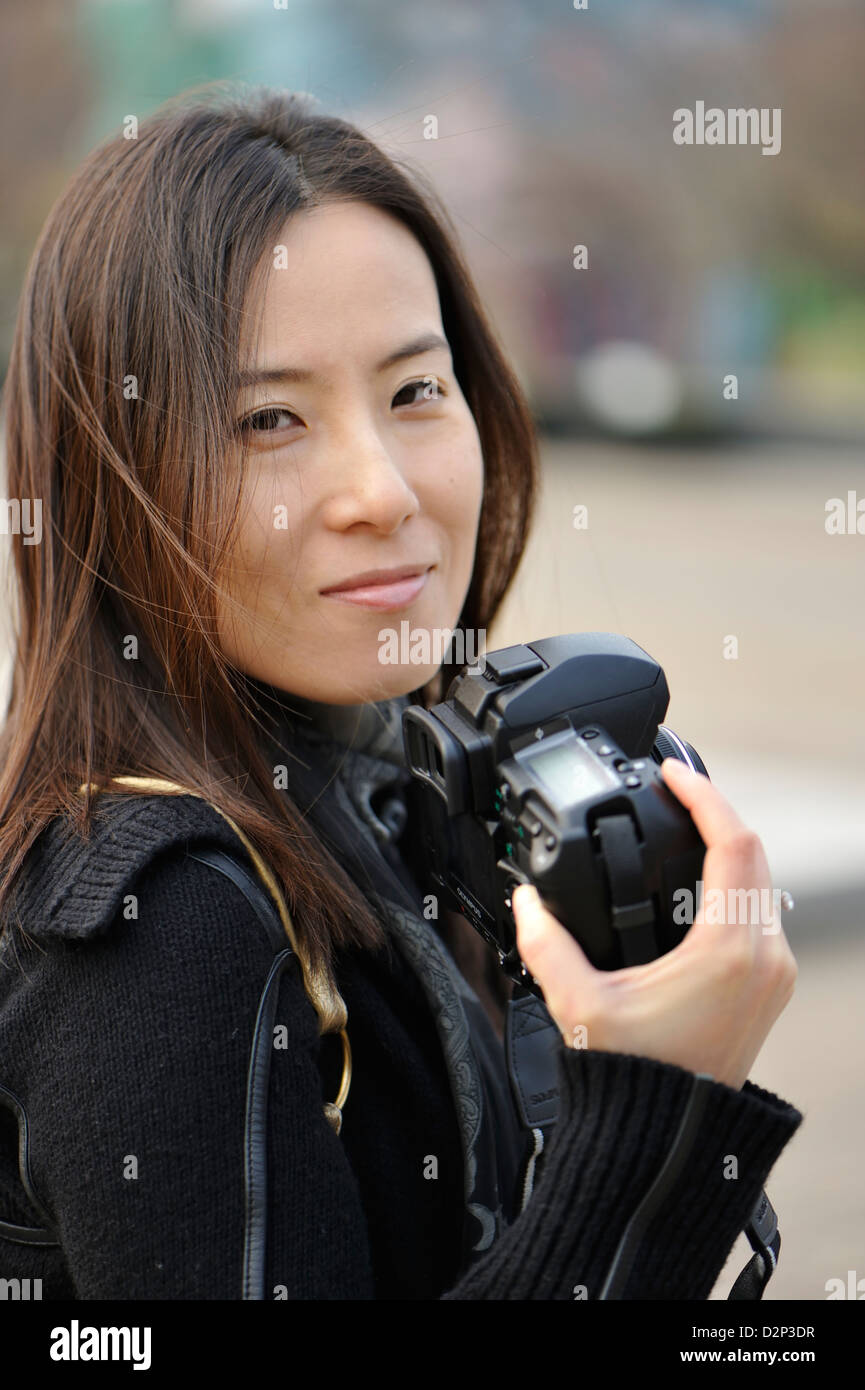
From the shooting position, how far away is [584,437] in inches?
555

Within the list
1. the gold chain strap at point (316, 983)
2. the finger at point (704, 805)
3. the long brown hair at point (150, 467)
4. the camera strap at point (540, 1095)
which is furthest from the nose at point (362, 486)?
the camera strap at point (540, 1095)

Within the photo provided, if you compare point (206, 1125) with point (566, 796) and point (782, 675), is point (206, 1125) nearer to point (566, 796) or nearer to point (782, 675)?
point (566, 796)

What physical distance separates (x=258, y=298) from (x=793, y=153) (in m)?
14.9

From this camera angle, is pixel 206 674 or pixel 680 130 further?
pixel 680 130

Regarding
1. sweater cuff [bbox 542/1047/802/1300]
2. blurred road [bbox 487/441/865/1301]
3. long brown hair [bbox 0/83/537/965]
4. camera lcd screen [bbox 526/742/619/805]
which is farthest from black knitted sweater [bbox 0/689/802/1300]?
blurred road [bbox 487/441/865/1301]

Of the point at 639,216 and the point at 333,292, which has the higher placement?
the point at 639,216

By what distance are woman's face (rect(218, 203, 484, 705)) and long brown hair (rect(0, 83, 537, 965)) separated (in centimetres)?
3

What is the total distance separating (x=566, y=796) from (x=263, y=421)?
21.7 inches

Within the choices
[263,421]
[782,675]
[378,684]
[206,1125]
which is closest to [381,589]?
[378,684]

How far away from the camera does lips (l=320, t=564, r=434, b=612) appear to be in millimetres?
1470

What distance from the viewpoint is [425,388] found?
1565mm

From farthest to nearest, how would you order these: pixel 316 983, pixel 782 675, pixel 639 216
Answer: pixel 639 216 < pixel 782 675 < pixel 316 983
